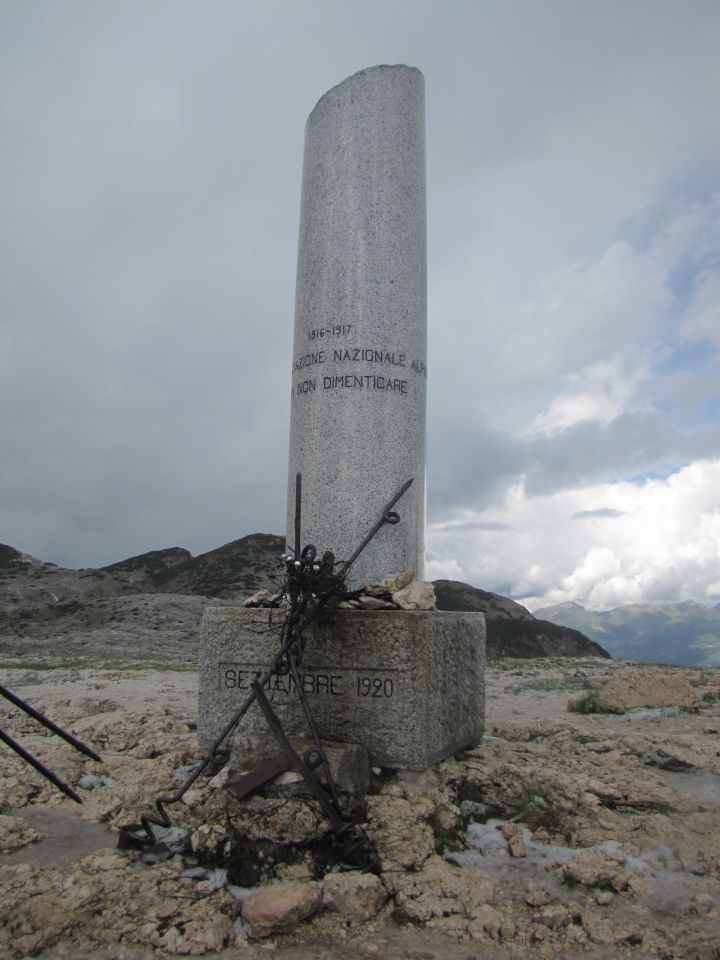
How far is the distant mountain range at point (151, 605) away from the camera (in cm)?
1502

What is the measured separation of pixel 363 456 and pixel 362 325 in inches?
38.3

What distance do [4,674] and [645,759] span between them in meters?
8.86

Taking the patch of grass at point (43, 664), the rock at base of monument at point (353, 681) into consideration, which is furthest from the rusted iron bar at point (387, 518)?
the patch of grass at point (43, 664)

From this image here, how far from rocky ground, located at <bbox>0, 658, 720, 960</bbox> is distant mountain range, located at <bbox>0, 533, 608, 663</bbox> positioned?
9.43 m

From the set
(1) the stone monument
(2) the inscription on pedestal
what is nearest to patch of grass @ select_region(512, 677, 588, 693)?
(1) the stone monument

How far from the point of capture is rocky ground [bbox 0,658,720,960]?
289cm

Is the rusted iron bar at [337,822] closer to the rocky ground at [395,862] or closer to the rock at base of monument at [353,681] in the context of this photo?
the rocky ground at [395,862]

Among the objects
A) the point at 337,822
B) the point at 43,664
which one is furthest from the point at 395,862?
the point at 43,664

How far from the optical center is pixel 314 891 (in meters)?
3.07

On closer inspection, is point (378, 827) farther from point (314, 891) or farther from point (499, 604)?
point (499, 604)

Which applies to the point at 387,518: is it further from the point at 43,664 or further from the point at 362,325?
the point at 43,664

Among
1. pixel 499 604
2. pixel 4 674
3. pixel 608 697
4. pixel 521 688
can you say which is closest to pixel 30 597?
pixel 4 674

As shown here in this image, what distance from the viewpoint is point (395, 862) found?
3453 millimetres

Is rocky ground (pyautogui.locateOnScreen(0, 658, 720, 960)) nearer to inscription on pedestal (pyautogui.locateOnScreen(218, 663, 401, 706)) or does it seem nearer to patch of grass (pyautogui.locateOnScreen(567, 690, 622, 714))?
inscription on pedestal (pyautogui.locateOnScreen(218, 663, 401, 706))
